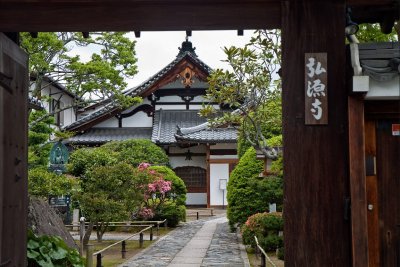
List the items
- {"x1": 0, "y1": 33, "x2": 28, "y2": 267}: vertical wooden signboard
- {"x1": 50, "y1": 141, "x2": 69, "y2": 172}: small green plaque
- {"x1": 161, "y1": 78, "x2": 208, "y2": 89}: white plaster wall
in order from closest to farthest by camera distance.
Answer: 1. {"x1": 0, "y1": 33, "x2": 28, "y2": 267}: vertical wooden signboard
2. {"x1": 50, "y1": 141, "x2": 69, "y2": 172}: small green plaque
3. {"x1": 161, "y1": 78, "x2": 208, "y2": 89}: white plaster wall

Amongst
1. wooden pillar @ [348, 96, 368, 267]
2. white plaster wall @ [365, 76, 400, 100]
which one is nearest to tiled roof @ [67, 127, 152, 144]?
wooden pillar @ [348, 96, 368, 267]

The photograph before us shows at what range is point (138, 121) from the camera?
3506cm

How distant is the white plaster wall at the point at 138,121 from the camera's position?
3484 cm

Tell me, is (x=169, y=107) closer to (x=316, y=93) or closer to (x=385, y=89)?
(x=316, y=93)

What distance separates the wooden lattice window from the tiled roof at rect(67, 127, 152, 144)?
3.00m

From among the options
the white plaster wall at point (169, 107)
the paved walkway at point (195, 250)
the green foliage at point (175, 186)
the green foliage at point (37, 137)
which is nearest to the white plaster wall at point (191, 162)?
the white plaster wall at point (169, 107)

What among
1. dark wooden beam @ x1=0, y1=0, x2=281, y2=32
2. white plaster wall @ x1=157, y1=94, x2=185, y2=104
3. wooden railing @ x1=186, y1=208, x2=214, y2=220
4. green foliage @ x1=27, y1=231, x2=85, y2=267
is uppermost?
white plaster wall @ x1=157, y1=94, x2=185, y2=104

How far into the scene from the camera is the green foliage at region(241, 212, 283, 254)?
46.7 ft

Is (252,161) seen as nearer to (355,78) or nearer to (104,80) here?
(104,80)

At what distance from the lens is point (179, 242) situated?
60.5ft

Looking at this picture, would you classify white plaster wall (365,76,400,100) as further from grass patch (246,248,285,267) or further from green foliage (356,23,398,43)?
grass patch (246,248,285,267)

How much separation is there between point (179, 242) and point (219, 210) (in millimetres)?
14244

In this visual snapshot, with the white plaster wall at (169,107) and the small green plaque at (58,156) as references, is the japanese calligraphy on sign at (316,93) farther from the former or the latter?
the white plaster wall at (169,107)

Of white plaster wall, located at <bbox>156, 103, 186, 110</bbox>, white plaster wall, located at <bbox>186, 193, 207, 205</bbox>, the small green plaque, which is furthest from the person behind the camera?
white plaster wall, located at <bbox>156, 103, 186, 110</bbox>
